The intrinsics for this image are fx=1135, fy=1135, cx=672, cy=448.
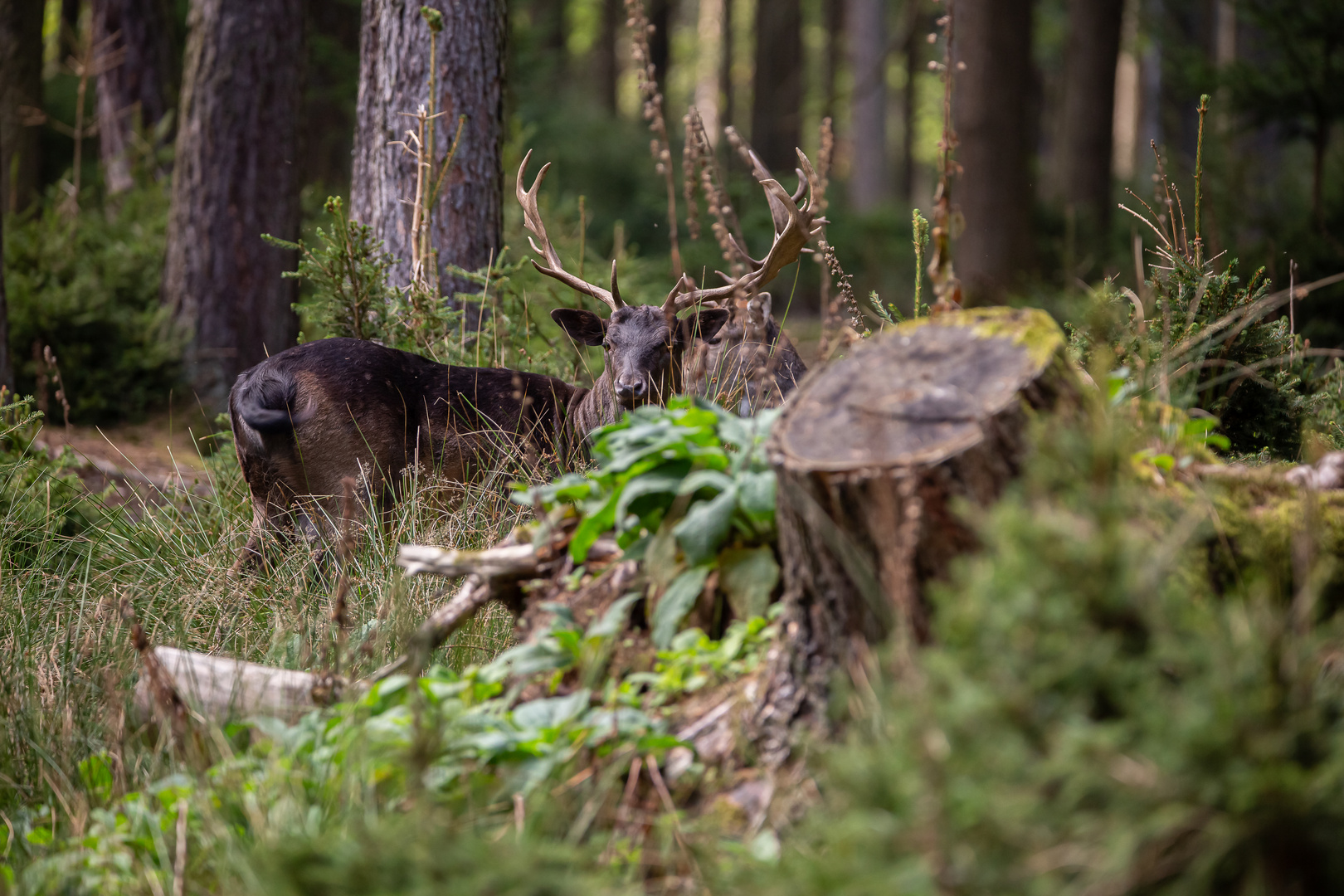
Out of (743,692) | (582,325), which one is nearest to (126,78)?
(582,325)

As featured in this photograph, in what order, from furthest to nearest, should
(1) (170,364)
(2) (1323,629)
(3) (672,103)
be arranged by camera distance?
(3) (672,103) → (1) (170,364) → (2) (1323,629)

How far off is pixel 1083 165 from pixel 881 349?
13520 mm

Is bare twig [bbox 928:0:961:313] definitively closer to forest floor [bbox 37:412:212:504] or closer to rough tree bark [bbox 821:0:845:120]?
forest floor [bbox 37:412:212:504]

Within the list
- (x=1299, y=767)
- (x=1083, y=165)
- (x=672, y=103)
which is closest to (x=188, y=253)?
(x=1299, y=767)

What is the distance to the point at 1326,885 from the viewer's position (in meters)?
1.72

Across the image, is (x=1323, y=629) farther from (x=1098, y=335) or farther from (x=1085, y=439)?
(x=1098, y=335)

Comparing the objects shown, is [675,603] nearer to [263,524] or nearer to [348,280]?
[263,524]

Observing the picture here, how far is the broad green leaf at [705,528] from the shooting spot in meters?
2.59

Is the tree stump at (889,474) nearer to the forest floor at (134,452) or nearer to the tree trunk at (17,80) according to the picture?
the forest floor at (134,452)

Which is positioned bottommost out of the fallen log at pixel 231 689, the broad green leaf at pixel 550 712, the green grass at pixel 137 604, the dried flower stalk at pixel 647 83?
the green grass at pixel 137 604

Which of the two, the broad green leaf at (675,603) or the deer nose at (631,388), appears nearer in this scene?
the broad green leaf at (675,603)

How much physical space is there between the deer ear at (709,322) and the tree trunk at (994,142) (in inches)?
239

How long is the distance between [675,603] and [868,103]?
21.2 m

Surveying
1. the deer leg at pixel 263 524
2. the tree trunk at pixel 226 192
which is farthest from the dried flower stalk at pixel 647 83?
the tree trunk at pixel 226 192
